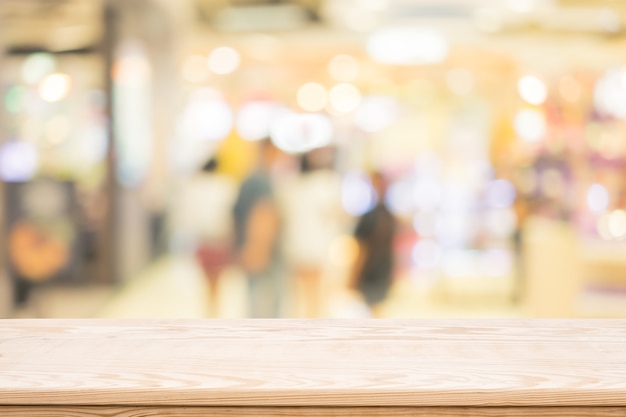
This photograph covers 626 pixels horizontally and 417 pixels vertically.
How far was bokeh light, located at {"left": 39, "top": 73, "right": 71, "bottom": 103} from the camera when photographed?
688 centimetres

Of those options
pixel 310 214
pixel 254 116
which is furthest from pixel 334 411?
pixel 254 116

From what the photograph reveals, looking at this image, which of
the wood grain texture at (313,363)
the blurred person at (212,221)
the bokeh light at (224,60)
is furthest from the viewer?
the bokeh light at (224,60)

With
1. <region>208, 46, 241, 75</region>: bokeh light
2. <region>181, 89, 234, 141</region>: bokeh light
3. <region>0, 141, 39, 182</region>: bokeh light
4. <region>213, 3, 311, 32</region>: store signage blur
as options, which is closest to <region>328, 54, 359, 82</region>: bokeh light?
<region>208, 46, 241, 75</region>: bokeh light

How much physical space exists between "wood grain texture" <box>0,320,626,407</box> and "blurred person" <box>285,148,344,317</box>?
10.4 feet

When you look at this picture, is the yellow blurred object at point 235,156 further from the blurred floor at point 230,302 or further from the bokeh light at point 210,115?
the blurred floor at point 230,302

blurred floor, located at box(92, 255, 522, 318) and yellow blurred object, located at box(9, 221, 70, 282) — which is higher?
yellow blurred object, located at box(9, 221, 70, 282)

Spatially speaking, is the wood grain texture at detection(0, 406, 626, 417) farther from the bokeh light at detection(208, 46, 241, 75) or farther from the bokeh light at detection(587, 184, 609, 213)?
the bokeh light at detection(208, 46, 241, 75)

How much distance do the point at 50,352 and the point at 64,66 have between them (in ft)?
21.2

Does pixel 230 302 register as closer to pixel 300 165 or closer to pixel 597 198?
pixel 300 165

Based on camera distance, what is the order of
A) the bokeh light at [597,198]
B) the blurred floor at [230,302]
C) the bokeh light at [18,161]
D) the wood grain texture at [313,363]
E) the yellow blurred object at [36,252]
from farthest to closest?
the bokeh light at [597,198] < the blurred floor at [230,302] < the bokeh light at [18,161] < the yellow blurred object at [36,252] < the wood grain texture at [313,363]

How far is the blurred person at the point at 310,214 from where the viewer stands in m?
4.58

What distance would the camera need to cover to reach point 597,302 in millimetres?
4895

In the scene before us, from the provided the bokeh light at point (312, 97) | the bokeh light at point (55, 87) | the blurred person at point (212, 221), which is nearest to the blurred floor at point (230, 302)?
the blurred person at point (212, 221)

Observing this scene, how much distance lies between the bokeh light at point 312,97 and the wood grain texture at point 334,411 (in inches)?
403
